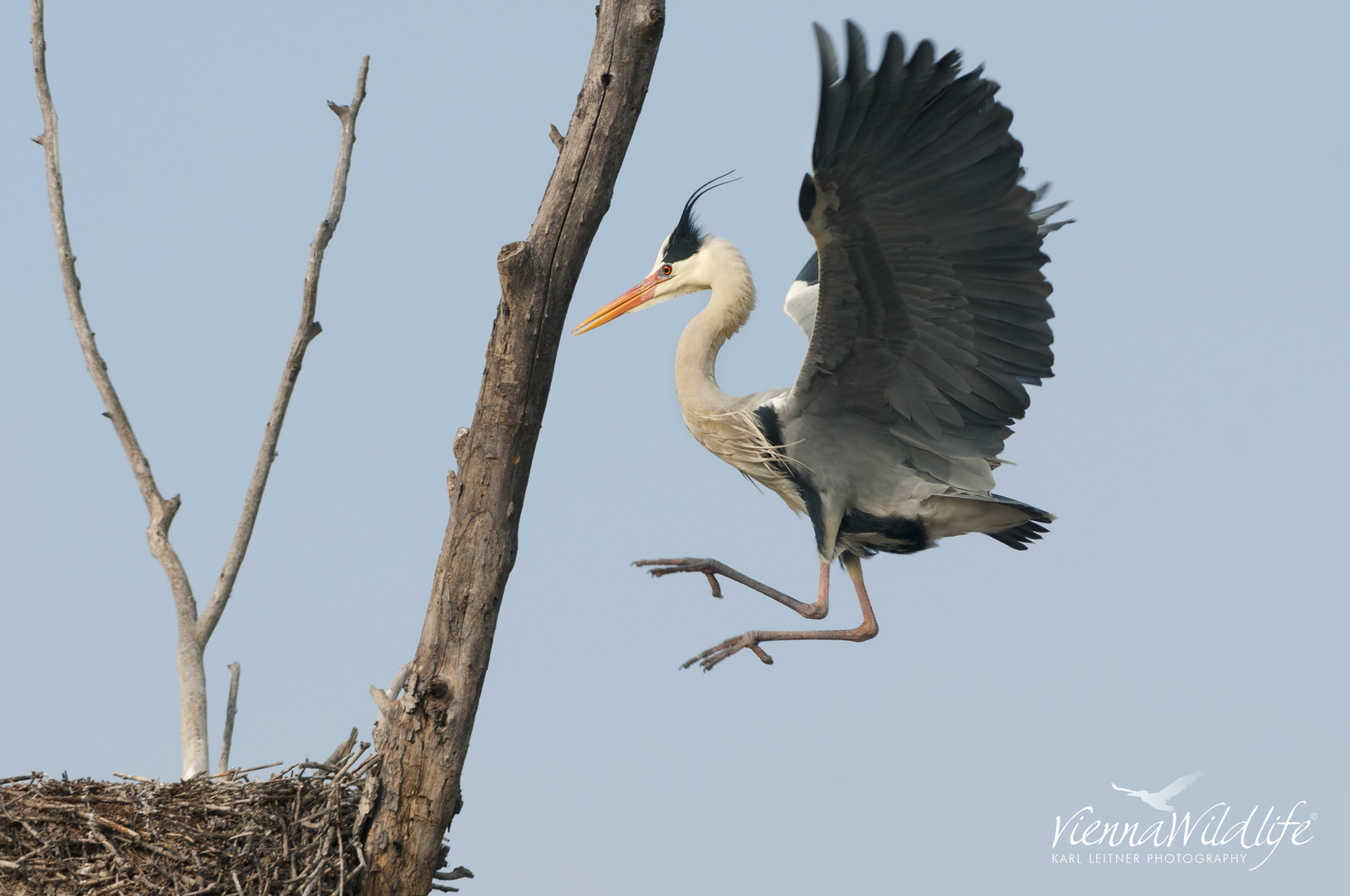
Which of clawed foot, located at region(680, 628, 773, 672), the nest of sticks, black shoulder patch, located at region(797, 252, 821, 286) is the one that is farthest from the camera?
black shoulder patch, located at region(797, 252, 821, 286)

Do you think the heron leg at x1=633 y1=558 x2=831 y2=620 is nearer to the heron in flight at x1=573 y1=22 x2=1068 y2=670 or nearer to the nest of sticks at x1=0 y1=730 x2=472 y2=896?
the heron in flight at x1=573 y1=22 x2=1068 y2=670

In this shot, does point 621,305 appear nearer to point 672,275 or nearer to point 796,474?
point 672,275

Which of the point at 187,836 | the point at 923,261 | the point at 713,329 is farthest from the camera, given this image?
the point at 713,329

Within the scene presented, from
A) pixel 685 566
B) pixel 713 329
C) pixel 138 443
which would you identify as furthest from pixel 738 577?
pixel 138 443

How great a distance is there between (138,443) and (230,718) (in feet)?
4.15

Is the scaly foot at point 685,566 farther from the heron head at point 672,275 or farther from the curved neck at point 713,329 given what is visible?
the heron head at point 672,275

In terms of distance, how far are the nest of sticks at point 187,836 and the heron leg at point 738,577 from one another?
138cm

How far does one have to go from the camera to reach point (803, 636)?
193 inches

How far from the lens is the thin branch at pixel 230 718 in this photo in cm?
518

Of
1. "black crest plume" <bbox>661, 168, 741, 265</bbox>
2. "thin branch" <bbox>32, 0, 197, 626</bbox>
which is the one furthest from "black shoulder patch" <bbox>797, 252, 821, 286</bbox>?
"thin branch" <bbox>32, 0, 197, 626</bbox>

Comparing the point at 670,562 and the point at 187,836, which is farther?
the point at 670,562

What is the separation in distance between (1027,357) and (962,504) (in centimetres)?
67

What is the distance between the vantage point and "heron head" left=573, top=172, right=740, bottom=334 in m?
5.30

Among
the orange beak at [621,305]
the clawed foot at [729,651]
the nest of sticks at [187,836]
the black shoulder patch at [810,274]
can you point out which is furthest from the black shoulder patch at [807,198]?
the nest of sticks at [187,836]
